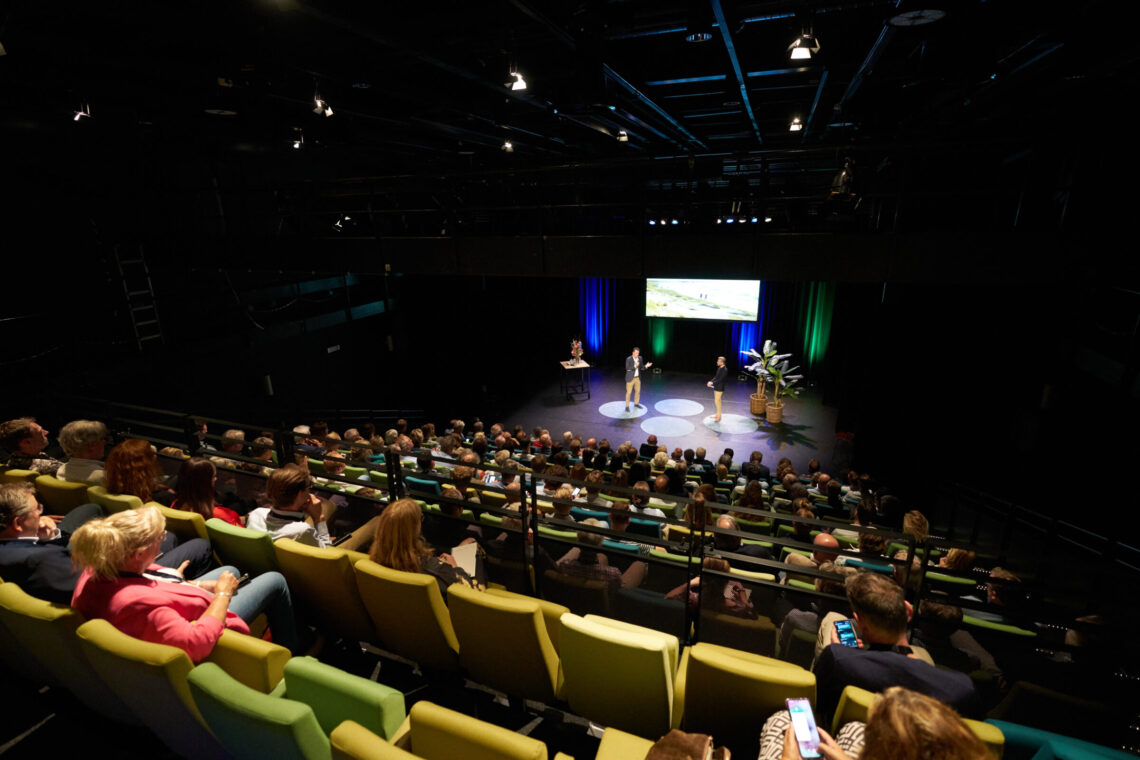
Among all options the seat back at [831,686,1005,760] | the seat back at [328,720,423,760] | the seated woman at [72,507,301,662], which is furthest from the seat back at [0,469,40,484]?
the seat back at [831,686,1005,760]

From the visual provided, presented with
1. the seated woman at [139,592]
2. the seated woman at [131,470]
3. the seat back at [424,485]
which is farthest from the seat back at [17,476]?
the seat back at [424,485]

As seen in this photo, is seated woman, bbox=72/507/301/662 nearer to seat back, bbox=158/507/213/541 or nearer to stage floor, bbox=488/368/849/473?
seat back, bbox=158/507/213/541

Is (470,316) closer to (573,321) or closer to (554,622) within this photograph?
(573,321)

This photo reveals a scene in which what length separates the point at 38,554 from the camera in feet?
8.70

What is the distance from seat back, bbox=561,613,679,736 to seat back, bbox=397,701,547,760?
0.60 metres

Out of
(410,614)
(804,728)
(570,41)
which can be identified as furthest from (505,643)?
(570,41)

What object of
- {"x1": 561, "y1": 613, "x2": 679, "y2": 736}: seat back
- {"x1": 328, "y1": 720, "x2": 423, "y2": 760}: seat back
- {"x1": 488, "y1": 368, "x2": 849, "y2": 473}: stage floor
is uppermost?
{"x1": 328, "y1": 720, "x2": 423, "y2": 760}: seat back

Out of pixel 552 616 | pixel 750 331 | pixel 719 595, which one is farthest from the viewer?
pixel 750 331

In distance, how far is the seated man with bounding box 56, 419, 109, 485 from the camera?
4.03 metres

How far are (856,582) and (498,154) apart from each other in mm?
12126

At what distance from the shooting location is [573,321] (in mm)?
17422

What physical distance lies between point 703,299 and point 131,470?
44.0 feet

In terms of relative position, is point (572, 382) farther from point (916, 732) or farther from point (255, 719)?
point (916, 732)

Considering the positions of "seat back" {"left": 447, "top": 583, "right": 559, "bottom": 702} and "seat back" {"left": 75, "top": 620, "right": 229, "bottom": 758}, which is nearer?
"seat back" {"left": 75, "top": 620, "right": 229, "bottom": 758}
